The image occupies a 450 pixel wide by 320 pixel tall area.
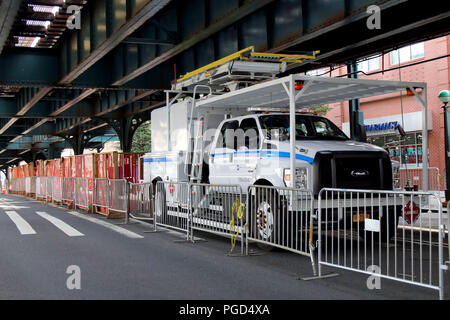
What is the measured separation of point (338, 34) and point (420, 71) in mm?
16798

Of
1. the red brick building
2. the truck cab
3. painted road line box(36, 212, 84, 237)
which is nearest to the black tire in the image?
the truck cab

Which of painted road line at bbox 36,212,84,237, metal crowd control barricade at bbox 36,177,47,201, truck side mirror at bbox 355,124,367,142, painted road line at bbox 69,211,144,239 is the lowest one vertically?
painted road line at bbox 69,211,144,239

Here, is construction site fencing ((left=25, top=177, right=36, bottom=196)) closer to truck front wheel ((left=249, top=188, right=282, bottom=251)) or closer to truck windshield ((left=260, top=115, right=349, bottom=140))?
truck windshield ((left=260, top=115, right=349, bottom=140))

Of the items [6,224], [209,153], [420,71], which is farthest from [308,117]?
[420,71]

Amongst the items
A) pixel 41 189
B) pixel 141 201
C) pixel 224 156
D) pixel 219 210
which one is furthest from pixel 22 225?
pixel 41 189

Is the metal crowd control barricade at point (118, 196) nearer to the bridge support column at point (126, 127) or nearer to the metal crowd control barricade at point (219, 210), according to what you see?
the metal crowd control barricade at point (219, 210)

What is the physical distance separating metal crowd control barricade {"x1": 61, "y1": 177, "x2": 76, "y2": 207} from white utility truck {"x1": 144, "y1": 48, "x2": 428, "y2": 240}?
8.95 m

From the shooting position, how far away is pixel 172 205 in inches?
528

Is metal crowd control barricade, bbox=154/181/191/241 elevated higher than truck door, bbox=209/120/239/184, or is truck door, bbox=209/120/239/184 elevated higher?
truck door, bbox=209/120/239/184

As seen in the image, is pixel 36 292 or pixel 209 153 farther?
pixel 209 153

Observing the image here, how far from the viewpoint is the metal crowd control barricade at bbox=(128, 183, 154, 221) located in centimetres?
1487

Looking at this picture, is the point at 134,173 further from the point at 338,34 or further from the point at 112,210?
the point at 338,34

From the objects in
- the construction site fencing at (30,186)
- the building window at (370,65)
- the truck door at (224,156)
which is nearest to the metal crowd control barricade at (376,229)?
the truck door at (224,156)

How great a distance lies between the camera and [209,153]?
12.8 metres
